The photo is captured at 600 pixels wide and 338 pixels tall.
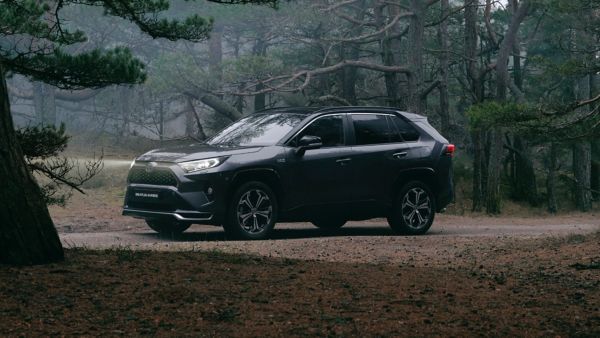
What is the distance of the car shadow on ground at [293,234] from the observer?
15047 mm

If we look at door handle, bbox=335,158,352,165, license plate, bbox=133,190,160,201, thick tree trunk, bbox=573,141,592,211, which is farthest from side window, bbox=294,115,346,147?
thick tree trunk, bbox=573,141,592,211

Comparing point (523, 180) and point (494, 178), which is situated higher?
point (494, 178)

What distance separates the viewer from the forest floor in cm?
721

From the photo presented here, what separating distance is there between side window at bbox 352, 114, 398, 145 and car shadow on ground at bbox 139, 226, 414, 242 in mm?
1535

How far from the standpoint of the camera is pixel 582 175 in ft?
95.9

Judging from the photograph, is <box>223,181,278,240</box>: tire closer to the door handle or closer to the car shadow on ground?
the car shadow on ground

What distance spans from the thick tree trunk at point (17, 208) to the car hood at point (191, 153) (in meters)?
5.14

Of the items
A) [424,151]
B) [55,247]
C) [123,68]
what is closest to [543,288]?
[55,247]

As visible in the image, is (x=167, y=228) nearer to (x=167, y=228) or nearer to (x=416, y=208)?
(x=167, y=228)

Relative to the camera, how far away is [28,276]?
839cm

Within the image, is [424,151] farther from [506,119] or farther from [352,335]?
[352,335]

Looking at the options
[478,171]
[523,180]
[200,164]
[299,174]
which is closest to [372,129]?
[299,174]

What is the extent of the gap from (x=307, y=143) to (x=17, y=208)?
650 cm

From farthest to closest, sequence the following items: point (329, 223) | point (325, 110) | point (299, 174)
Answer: point (329, 223)
point (325, 110)
point (299, 174)
